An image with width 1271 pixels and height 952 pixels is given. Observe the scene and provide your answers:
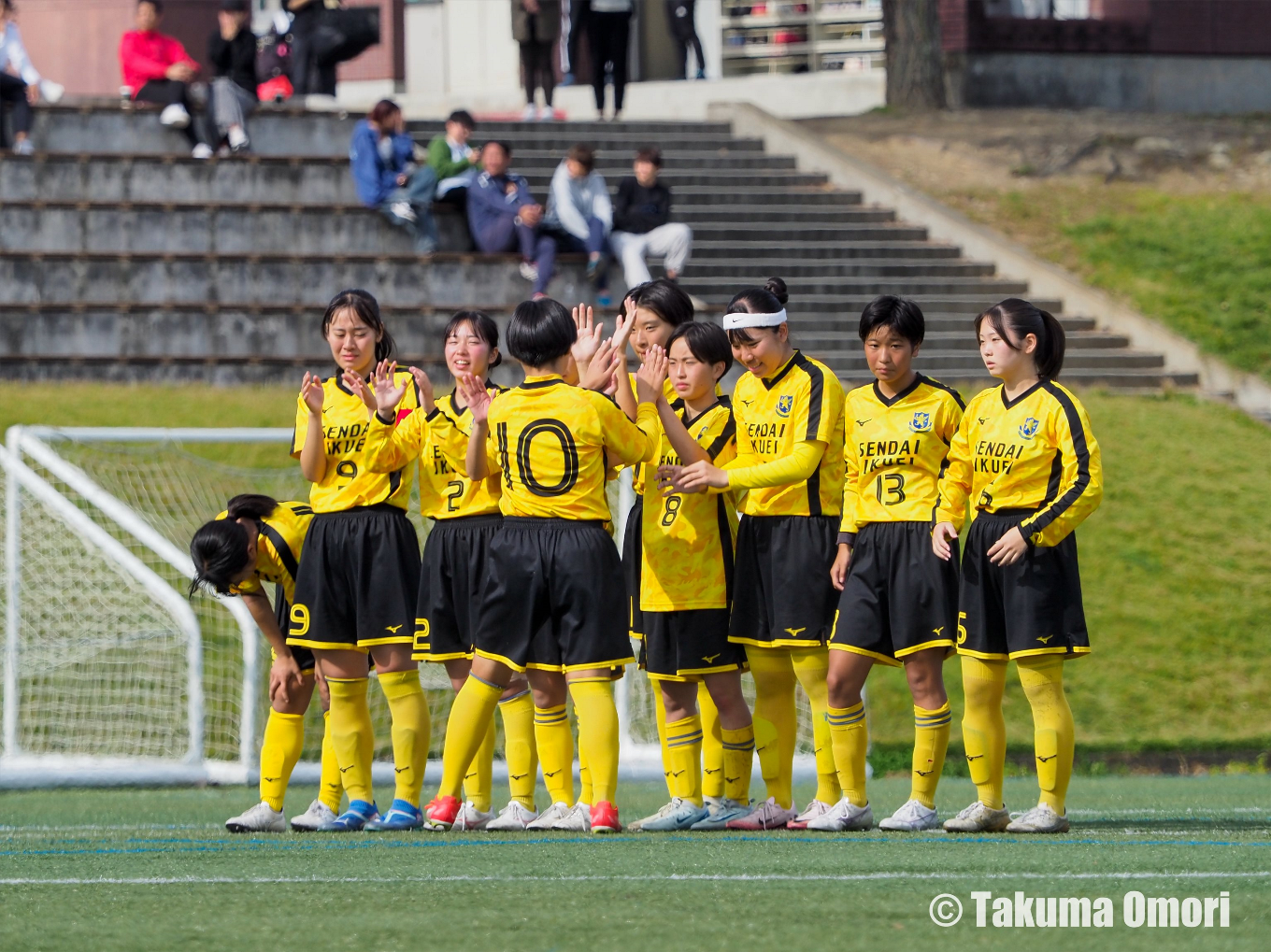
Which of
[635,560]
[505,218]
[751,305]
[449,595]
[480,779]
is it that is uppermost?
[505,218]

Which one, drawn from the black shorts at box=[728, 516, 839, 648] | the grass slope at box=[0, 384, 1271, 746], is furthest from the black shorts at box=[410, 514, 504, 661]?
the grass slope at box=[0, 384, 1271, 746]

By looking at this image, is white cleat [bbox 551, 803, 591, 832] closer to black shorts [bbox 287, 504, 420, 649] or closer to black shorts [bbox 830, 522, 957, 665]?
black shorts [bbox 287, 504, 420, 649]

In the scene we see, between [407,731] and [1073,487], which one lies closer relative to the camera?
[1073,487]

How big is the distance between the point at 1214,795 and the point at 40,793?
6.14m

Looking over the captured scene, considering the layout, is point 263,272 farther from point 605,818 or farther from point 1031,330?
point 1031,330

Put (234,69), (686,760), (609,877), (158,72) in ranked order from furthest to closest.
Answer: (234,69)
(158,72)
(686,760)
(609,877)

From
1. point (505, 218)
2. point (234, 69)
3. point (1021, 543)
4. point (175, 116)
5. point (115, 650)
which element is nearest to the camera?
point (1021, 543)

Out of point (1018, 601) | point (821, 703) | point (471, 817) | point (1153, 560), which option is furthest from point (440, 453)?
point (1153, 560)

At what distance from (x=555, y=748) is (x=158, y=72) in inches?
487

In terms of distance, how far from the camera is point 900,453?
6.98 m

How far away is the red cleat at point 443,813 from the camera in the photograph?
23.1 ft

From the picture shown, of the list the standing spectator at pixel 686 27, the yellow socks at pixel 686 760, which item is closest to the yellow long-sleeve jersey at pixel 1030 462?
the yellow socks at pixel 686 760

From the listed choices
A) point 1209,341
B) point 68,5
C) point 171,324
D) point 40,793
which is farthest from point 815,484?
point 68,5

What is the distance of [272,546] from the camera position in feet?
24.1
